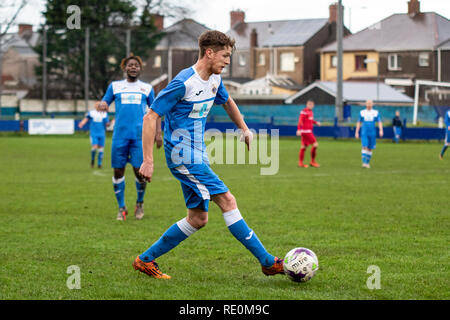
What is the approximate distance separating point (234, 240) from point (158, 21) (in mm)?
43239

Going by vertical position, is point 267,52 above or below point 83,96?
above

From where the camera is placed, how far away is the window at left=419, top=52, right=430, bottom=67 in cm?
4392

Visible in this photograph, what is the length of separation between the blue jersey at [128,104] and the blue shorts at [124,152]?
0.24 ft

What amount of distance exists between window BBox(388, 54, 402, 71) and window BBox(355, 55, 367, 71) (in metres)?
4.14

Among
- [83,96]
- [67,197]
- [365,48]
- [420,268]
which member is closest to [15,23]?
[83,96]

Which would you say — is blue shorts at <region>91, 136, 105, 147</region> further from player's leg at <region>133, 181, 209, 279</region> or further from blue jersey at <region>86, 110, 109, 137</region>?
player's leg at <region>133, 181, 209, 279</region>

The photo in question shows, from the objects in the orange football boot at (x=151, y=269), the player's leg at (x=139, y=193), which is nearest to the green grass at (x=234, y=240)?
the orange football boot at (x=151, y=269)

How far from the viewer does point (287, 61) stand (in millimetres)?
64438

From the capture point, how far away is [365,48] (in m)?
53.9

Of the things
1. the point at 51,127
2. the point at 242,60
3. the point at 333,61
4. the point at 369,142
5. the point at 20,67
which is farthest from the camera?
the point at 20,67

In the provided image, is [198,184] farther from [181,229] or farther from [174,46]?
[174,46]

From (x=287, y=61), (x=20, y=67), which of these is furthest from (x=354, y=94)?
(x=20, y=67)
